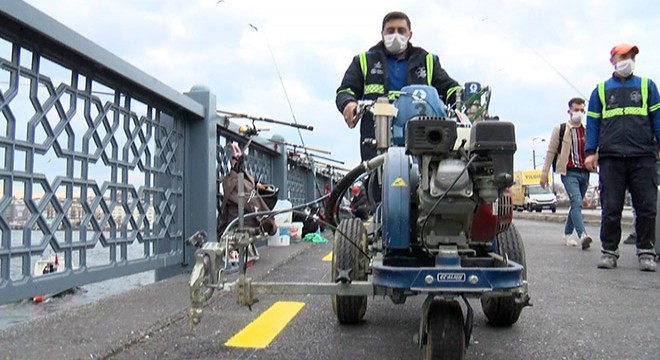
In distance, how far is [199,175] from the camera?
6109 mm

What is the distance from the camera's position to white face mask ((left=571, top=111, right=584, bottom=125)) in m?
8.04

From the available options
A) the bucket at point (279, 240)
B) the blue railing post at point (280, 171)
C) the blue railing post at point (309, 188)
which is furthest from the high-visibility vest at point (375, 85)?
the blue railing post at point (309, 188)

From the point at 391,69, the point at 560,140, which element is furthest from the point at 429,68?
the point at 560,140

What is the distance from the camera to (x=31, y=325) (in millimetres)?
3184

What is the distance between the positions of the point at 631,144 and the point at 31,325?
522 cm

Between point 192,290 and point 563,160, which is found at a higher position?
point 563,160

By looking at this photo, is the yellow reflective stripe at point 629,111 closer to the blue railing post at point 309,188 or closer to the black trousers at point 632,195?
the black trousers at point 632,195

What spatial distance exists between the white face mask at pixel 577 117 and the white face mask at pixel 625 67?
2489 millimetres

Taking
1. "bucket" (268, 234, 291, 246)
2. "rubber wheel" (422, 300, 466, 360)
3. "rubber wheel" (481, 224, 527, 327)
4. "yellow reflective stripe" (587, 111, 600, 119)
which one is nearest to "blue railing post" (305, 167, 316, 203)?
"bucket" (268, 234, 291, 246)

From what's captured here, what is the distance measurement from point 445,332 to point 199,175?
4.36 m

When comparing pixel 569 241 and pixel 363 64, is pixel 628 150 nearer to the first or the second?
pixel 569 241

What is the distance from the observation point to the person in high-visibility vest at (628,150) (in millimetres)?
5488

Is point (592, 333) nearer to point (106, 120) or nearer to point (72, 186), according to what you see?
point (72, 186)

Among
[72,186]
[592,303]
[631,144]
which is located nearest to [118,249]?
[72,186]
